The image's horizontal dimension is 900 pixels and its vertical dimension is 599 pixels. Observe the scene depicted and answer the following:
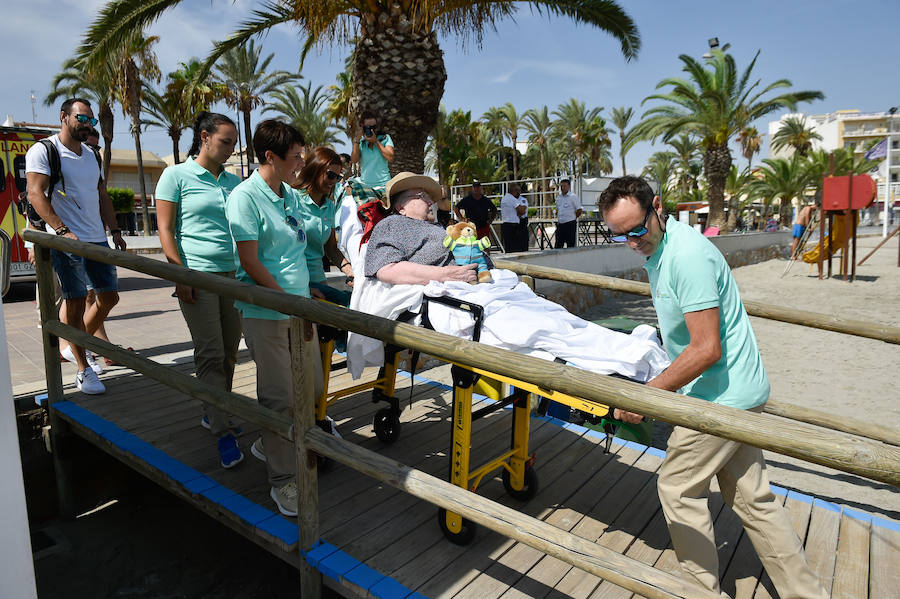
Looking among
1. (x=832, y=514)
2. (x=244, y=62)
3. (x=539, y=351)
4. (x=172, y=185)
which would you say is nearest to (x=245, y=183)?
(x=172, y=185)

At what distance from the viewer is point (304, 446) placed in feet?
8.12

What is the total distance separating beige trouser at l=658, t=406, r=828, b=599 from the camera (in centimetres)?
221

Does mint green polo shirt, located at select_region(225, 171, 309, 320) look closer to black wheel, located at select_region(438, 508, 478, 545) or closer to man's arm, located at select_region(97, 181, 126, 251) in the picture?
black wheel, located at select_region(438, 508, 478, 545)

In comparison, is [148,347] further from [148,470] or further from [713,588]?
[713,588]

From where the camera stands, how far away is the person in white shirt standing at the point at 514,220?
41.9 feet

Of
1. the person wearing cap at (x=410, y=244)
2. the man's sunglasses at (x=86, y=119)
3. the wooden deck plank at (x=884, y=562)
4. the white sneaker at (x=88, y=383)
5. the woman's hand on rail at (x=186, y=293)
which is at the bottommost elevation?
the wooden deck plank at (x=884, y=562)

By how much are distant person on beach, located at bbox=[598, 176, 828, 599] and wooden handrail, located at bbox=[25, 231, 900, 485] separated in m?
0.43

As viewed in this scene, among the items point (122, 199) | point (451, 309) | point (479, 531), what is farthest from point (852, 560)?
point (122, 199)

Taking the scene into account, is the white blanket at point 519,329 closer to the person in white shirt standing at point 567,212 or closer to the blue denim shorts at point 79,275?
the blue denim shorts at point 79,275

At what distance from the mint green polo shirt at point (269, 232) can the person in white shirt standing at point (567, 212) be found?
10.1m

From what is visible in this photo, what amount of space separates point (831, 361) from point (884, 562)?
6084 mm

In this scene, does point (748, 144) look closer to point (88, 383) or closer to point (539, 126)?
point (539, 126)

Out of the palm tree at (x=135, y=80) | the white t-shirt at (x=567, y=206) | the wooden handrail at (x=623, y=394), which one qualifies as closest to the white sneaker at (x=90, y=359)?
the wooden handrail at (x=623, y=394)

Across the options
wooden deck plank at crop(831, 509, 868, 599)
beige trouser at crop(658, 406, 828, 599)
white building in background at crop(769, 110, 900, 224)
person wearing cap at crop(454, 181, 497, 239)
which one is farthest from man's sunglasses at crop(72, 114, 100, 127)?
white building in background at crop(769, 110, 900, 224)
